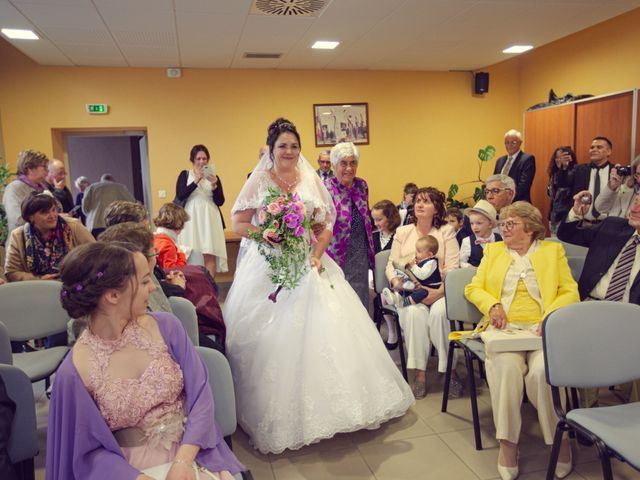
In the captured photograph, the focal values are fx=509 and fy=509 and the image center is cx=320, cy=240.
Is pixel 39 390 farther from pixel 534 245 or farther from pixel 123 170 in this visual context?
pixel 123 170

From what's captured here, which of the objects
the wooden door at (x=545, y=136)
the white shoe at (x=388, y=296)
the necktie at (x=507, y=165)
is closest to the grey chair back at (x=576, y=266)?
the white shoe at (x=388, y=296)

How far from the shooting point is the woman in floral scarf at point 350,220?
147 inches

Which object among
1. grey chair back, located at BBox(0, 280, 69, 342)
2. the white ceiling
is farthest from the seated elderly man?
grey chair back, located at BBox(0, 280, 69, 342)

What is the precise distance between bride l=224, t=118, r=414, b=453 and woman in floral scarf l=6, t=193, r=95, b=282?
4.59 feet

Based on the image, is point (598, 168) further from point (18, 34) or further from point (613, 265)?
point (18, 34)

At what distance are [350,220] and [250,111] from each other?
4139mm

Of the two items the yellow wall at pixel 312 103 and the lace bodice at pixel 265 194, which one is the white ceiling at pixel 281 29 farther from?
the lace bodice at pixel 265 194

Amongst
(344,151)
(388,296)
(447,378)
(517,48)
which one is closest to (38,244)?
(344,151)

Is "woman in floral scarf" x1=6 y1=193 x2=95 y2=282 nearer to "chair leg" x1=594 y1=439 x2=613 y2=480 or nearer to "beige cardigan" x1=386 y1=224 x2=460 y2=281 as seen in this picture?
"beige cardigan" x1=386 y1=224 x2=460 y2=281

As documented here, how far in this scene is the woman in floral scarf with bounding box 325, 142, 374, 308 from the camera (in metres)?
3.73

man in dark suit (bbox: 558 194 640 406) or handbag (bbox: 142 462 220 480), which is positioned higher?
man in dark suit (bbox: 558 194 640 406)

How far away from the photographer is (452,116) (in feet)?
26.5

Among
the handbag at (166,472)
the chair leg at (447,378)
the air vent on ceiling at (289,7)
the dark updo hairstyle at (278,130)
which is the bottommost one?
the chair leg at (447,378)

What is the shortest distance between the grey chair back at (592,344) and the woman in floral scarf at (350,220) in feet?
6.23
